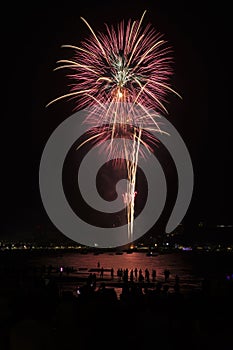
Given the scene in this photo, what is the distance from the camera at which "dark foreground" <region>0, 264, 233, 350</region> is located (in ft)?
46.6

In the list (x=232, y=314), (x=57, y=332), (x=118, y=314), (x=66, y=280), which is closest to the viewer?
(x=57, y=332)

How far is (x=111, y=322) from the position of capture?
18578 millimetres

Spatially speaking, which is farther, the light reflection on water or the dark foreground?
the light reflection on water

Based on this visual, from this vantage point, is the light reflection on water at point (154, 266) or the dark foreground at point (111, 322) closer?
the dark foreground at point (111, 322)

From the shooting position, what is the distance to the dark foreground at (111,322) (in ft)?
46.6

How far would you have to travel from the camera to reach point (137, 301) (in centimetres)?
2422

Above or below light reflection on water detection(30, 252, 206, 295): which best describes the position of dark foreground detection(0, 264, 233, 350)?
above

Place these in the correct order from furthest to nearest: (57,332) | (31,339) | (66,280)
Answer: (66,280), (57,332), (31,339)

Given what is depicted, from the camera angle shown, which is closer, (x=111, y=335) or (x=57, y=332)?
(x=57, y=332)

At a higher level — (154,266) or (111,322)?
(111,322)

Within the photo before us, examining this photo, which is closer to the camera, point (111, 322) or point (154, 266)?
point (111, 322)

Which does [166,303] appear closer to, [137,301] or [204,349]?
[137,301]

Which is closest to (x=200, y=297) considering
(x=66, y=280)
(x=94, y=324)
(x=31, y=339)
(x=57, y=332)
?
(x=94, y=324)

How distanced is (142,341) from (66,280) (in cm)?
3776
